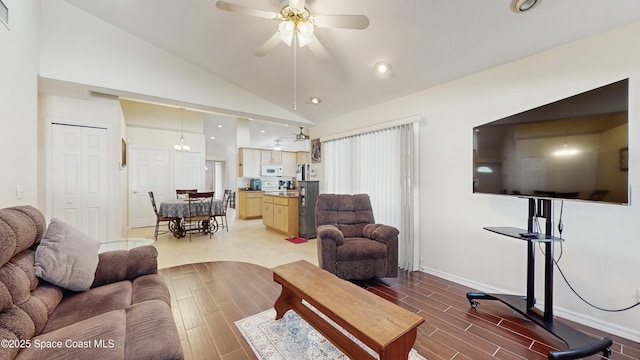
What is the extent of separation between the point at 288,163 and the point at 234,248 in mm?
4651

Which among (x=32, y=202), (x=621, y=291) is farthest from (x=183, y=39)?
(x=621, y=291)

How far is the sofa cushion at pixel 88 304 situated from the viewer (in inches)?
49.8

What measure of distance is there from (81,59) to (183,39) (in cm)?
121

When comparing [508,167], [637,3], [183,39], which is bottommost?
[508,167]

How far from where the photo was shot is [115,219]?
3.67 m

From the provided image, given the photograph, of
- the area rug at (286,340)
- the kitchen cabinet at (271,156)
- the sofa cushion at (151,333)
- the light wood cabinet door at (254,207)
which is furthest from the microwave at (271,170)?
the sofa cushion at (151,333)

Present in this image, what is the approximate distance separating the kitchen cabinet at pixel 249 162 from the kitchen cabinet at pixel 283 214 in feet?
7.14

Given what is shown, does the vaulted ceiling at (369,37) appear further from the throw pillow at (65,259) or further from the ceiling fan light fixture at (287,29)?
the throw pillow at (65,259)

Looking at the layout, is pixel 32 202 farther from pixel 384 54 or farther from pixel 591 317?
pixel 591 317

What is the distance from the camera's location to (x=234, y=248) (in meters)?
4.15

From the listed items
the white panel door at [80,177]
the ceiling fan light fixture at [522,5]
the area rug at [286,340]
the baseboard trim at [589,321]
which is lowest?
the area rug at [286,340]

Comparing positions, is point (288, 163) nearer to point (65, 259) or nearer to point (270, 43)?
point (270, 43)

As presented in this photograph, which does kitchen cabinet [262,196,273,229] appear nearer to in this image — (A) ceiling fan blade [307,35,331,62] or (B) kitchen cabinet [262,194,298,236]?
(B) kitchen cabinet [262,194,298,236]

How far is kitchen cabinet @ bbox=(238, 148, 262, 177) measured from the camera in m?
7.30
